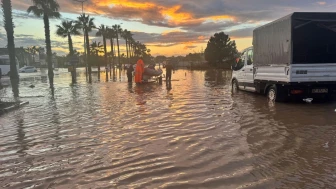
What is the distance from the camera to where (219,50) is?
61469mm

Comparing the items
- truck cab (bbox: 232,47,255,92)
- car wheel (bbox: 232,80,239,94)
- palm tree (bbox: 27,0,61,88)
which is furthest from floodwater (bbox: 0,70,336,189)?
palm tree (bbox: 27,0,61,88)

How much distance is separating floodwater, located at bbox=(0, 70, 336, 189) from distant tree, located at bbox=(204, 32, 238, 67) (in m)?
52.8

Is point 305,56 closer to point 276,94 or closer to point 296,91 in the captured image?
point 296,91

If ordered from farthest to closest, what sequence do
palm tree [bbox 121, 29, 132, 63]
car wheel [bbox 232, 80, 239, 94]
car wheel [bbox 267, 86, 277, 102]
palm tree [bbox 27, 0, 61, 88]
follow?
palm tree [bbox 121, 29, 132, 63] < palm tree [bbox 27, 0, 61, 88] < car wheel [bbox 232, 80, 239, 94] < car wheel [bbox 267, 86, 277, 102]

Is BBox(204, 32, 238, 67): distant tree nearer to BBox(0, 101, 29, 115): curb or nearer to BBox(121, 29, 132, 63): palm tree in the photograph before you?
BBox(121, 29, 132, 63): palm tree

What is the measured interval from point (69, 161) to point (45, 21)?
36240 millimetres

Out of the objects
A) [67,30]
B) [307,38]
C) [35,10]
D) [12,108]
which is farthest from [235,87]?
[67,30]

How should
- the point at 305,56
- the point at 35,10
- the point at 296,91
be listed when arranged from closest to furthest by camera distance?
the point at 305,56 < the point at 296,91 < the point at 35,10

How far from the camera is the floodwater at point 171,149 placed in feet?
13.7

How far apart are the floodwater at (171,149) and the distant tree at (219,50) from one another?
5281cm

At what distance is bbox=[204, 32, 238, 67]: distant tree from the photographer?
201 ft

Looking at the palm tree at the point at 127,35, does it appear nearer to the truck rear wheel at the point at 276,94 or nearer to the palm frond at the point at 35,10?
the palm frond at the point at 35,10

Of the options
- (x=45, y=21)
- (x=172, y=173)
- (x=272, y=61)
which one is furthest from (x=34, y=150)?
(x=45, y=21)

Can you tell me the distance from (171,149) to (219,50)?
5799 cm
